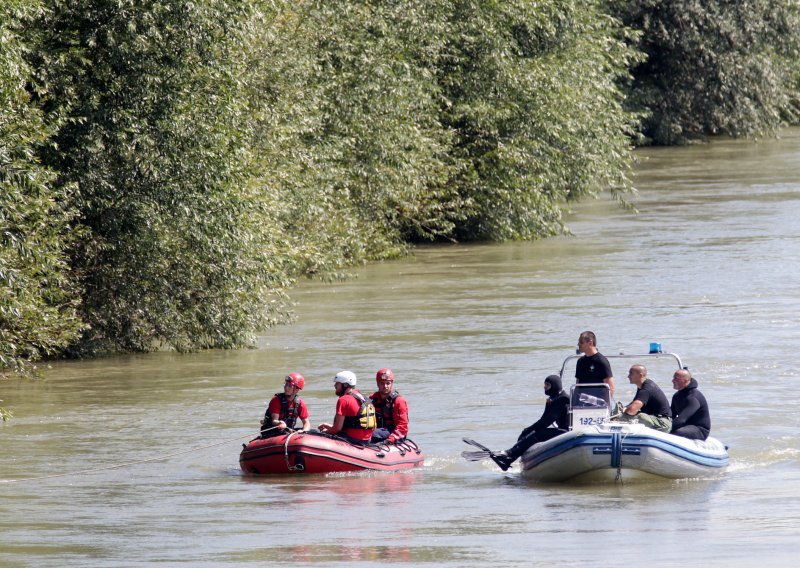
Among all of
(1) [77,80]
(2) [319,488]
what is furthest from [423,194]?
(2) [319,488]

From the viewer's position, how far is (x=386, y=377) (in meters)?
16.8

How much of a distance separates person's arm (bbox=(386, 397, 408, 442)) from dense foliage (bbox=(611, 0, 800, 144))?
39.2m

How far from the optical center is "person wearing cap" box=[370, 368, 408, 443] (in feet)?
55.3

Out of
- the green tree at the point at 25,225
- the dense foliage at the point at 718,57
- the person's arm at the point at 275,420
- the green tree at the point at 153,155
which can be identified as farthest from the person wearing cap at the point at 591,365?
the dense foliage at the point at 718,57

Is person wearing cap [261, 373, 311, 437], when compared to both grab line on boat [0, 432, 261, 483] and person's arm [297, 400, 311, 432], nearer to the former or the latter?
person's arm [297, 400, 311, 432]

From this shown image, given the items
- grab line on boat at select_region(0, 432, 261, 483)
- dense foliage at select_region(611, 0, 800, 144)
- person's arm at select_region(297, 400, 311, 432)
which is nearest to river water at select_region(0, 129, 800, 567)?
grab line on boat at select_region(0, 432, 261, 483)

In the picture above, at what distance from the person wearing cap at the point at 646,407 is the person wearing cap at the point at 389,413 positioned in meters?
2.37

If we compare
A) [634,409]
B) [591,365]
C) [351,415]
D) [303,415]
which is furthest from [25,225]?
[634,409]

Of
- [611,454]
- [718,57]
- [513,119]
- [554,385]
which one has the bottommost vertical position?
[611,454]

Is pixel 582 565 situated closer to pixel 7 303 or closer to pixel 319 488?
pixel 319 488

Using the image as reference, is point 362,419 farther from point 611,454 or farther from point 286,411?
point 611,454

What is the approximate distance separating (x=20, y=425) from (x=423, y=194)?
53.3ft

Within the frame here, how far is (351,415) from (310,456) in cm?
68

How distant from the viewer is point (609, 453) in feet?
50.1
